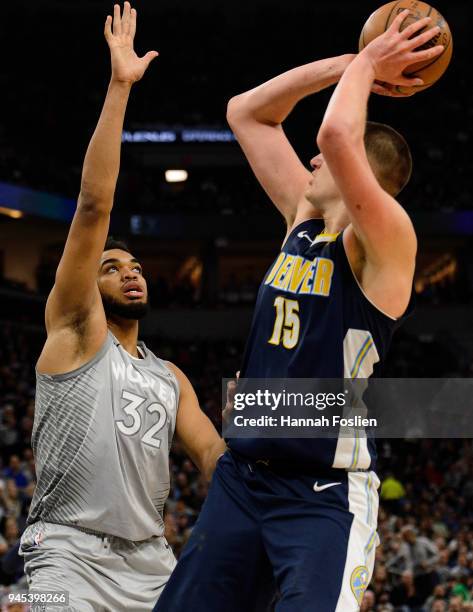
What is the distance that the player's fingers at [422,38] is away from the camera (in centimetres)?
290

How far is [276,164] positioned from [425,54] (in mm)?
759

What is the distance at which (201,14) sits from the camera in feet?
85.5

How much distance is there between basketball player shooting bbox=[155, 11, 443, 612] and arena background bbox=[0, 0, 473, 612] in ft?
52.9

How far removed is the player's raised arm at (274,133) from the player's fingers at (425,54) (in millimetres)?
462

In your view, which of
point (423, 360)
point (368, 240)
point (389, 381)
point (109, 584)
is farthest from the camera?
point (423, 360)

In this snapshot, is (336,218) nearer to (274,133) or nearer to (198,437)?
(274,133)

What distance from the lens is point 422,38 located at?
2.92 m

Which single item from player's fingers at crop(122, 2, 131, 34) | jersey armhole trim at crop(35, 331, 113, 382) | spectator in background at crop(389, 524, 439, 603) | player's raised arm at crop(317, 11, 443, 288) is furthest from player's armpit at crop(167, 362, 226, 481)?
spectator in background at crop(389, 524, 439, 603)

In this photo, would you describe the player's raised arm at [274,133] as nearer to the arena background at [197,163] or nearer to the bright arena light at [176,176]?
the arena background at [197,163]

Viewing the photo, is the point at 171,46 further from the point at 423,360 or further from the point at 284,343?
the point at 284,343

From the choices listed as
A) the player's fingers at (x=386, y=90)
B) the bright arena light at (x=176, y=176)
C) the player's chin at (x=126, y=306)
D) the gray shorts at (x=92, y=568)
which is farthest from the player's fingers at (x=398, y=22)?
the bright arena light at (x=176, y=176)

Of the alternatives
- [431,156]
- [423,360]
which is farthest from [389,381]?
[431,156]

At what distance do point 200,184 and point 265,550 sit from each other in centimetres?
2292

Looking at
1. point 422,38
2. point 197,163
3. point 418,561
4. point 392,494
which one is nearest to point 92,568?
point 422,38
